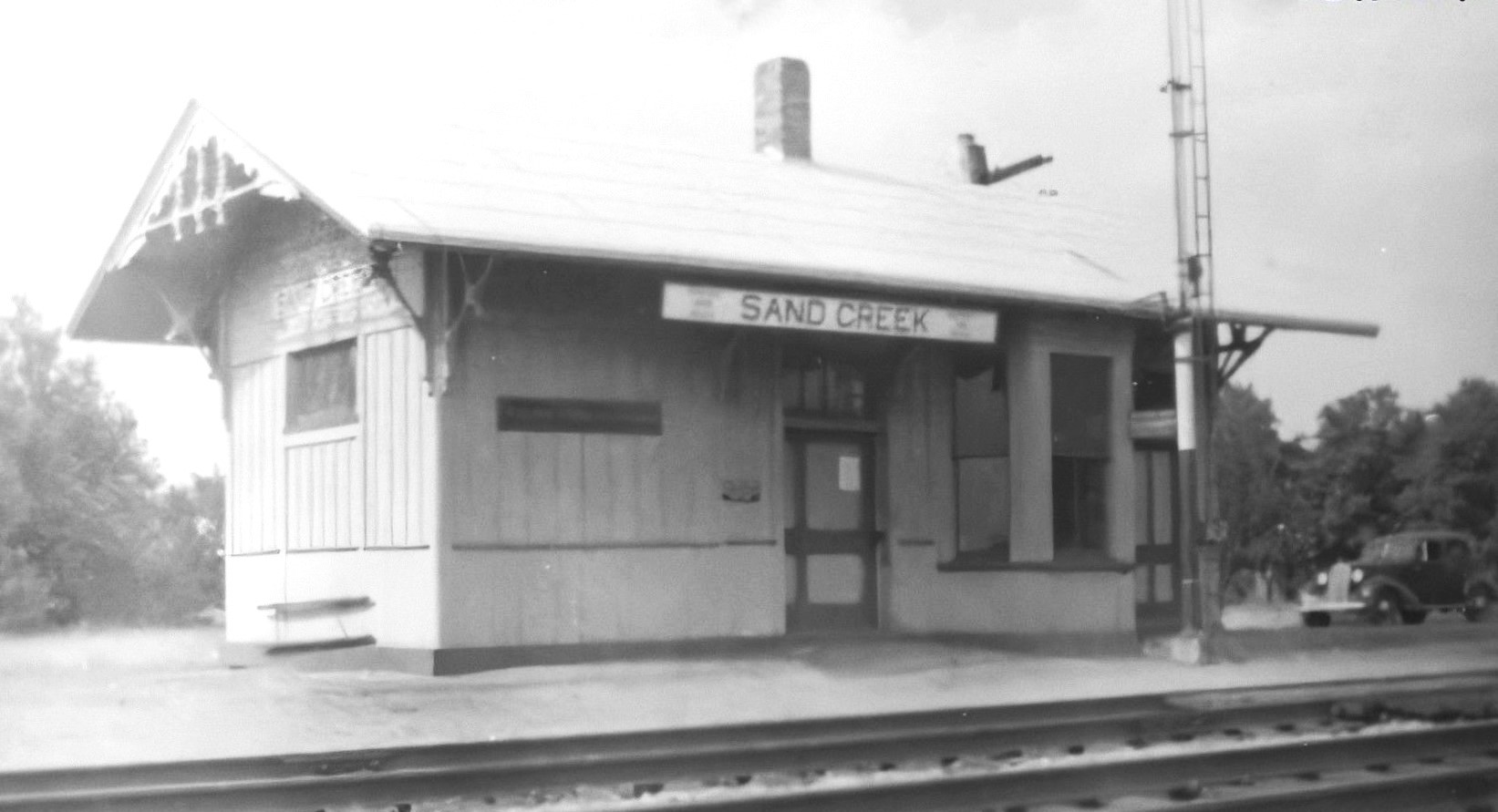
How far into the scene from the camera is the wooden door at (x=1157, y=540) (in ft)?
57.4

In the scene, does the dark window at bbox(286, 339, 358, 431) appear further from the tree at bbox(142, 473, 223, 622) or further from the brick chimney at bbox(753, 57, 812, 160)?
the brick chimney at bbox(753, 57, 812, 160)

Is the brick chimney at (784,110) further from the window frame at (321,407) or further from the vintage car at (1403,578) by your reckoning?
the vintage car at (1403,578)

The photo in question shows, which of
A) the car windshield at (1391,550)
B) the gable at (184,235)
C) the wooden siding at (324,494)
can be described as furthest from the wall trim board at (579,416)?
the car windshield at (1391,550)

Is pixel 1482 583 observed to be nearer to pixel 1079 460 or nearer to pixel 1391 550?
pixel 1391 550

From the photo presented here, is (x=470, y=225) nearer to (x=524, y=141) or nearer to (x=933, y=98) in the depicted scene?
(x=524, y=141)

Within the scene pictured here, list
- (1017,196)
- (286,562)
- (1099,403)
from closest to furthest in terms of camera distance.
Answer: (286,562) < (1099,403) < (1017,196)

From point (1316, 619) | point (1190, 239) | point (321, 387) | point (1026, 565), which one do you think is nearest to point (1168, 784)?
point (1026, 565)

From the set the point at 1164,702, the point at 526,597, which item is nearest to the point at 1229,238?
the point at 1164,702

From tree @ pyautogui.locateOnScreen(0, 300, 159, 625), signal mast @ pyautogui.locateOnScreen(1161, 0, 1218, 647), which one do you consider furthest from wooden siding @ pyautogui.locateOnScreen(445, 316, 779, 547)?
signal mast @ pyautogui.locateOnScreen(1161, 0, 1218, 647)

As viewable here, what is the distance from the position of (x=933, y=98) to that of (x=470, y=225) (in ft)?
18.4

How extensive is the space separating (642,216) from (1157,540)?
7.29 metres

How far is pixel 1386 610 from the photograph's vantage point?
76.8ft

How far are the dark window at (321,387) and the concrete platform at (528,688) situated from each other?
2.34 m

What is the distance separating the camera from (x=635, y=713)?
1111 centimetres
